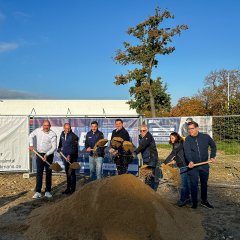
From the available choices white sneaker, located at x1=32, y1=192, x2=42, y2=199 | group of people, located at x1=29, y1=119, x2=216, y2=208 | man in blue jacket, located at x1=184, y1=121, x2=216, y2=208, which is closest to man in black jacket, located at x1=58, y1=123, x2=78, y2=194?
group of people, located at x1=29, y1=119, x2=216, y2=208

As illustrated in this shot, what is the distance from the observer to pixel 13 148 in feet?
40.5

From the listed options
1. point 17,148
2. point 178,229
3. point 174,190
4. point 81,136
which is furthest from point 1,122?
point 178,229

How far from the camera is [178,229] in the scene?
6355mm

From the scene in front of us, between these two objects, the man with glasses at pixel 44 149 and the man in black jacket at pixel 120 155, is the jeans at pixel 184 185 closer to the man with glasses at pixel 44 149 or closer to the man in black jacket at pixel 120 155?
the man in black jacket at pixel 120 155

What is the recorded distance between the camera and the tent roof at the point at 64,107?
56188mm

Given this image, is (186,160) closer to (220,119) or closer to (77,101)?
(220,119)

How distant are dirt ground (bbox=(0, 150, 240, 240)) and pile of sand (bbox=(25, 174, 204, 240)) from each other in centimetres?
32

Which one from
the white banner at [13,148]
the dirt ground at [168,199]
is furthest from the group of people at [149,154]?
the white banner at [13,148]

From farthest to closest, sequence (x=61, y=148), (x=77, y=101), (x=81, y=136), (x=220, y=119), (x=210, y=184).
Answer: (x=77, y=101)
(x=220, y=119)
(x=81, y=136)
(x=210, y=184)
(x=61, y=148)

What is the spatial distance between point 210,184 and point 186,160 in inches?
114

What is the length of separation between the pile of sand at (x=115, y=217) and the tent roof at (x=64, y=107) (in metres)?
48.0

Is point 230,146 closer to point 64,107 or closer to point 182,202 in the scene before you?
point 182,202

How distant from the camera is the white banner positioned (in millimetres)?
12320

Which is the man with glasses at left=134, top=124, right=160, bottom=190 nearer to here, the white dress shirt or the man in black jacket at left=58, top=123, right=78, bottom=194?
the man in black jacket at left=58, top=123, right=78, bottom=194
